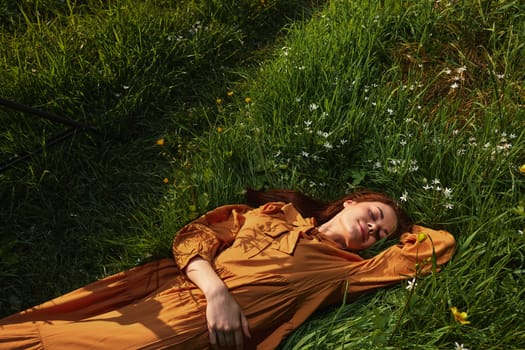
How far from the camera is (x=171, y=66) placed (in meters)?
3.58

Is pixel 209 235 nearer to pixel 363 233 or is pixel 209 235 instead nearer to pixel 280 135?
pixel 363 233

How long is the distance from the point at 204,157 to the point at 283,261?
1.07 m

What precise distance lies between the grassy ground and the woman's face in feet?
0.76

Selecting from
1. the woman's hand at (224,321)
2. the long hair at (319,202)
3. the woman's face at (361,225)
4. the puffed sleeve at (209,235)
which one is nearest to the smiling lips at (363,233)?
the woman's face at (361,225)

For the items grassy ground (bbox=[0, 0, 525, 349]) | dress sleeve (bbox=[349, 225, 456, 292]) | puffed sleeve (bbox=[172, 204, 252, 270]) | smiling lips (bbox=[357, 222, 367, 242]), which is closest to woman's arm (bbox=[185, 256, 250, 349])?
puffed sleeve (bbox=[172, 204, 252, 270])

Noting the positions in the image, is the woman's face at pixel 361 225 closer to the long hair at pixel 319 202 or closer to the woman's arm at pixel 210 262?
the long hair at pixel 319 202

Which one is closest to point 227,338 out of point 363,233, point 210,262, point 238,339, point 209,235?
point 238,339

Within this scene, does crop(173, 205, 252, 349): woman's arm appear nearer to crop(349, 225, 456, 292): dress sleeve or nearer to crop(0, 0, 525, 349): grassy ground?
crop(0, 0, 525, 349): grassy ground

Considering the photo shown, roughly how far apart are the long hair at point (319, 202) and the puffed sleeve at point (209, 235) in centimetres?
12

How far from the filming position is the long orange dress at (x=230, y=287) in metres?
2.00

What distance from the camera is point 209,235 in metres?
2.34

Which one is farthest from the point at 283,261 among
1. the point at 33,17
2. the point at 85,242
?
the point at 33,17

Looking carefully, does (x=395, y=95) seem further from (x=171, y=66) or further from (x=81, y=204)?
(x=81, y=204)

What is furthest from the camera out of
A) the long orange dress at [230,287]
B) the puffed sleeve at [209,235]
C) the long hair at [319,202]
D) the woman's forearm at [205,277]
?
the long hair at [319,202]
